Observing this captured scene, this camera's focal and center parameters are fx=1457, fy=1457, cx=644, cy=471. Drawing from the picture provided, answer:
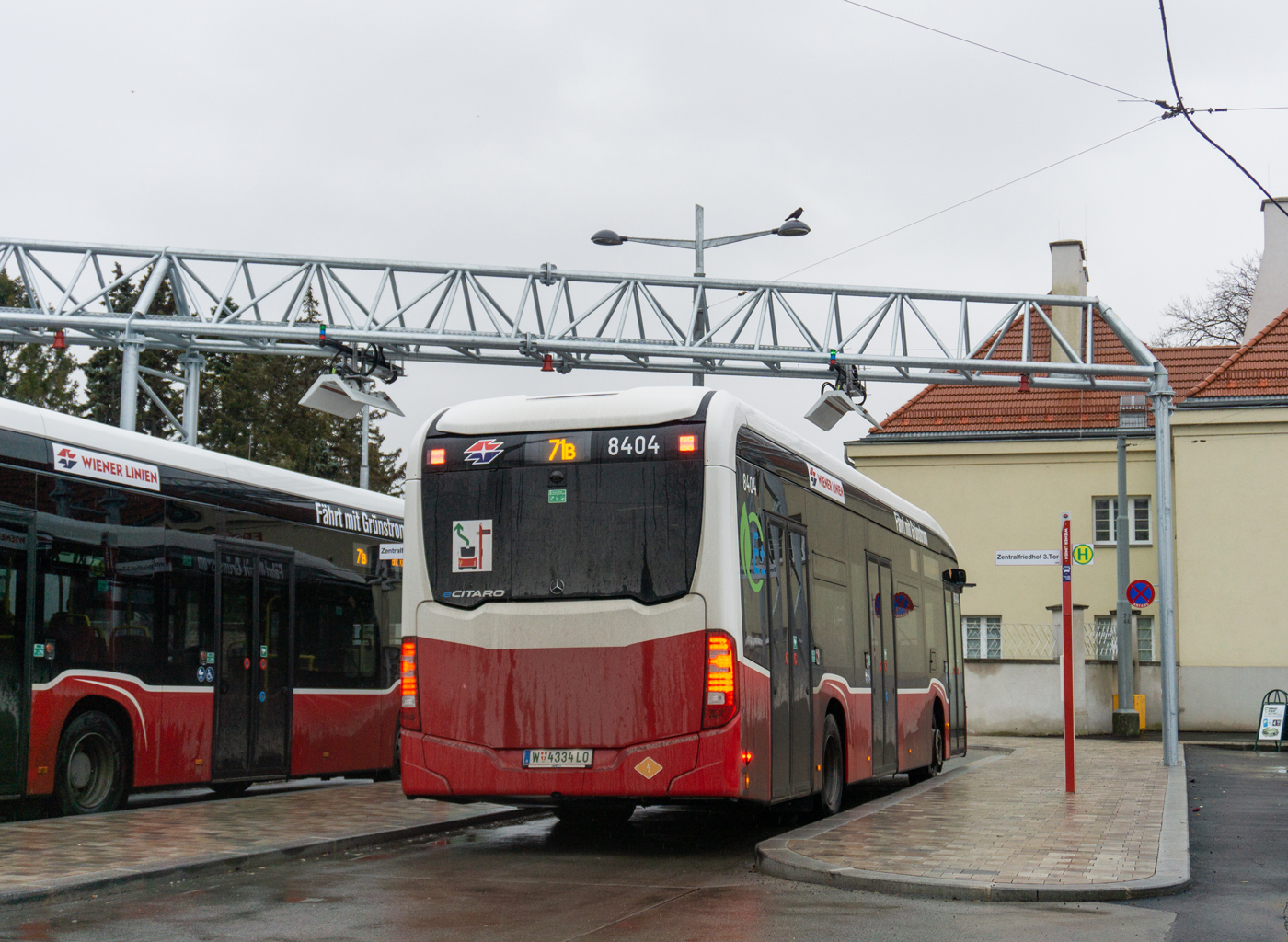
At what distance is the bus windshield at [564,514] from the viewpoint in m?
9.96

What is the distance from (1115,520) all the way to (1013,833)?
25242mm

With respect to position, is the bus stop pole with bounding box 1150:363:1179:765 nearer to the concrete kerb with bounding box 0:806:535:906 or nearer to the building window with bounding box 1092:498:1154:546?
the concrete kerb with bounding box 0:806:535:906

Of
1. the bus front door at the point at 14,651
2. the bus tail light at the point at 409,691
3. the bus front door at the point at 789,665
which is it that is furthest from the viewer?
the bus front door at the point at 14,651

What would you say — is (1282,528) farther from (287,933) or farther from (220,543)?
(287,933)

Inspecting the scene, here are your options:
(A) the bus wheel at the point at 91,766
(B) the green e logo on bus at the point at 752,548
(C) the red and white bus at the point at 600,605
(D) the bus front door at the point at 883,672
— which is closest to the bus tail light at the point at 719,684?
(C) the red and white bus at the point at 600,605

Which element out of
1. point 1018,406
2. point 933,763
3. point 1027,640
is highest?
point 1018,406

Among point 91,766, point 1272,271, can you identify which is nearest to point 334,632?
point 91,766

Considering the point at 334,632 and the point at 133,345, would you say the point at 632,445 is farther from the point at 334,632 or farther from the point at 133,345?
the point at 133,345

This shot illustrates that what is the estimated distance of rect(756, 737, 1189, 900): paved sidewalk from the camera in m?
8.62

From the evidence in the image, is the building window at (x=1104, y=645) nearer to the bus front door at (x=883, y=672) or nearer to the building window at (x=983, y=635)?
the building window at (x=983, y=635)

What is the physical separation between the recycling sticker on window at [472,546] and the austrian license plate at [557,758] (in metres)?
1.32

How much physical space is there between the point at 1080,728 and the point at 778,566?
21.3 m

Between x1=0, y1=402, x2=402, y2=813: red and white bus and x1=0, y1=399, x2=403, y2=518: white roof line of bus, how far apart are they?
20 mm

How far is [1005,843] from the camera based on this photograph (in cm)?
1059
